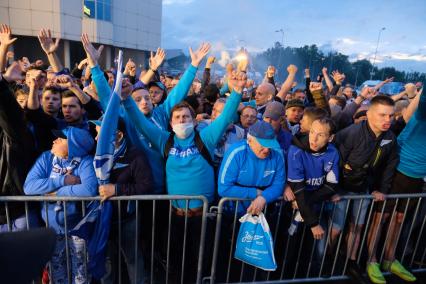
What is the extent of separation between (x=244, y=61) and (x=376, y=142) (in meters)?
2.50

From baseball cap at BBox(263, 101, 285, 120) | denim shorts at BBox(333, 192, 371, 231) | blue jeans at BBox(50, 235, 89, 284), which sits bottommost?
blue jeans at BBox(50, 235, 89, 284)

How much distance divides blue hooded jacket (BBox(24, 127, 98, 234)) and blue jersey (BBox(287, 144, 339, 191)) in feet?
6.94

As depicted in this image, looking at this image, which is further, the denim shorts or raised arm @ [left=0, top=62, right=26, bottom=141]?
the denim shorts

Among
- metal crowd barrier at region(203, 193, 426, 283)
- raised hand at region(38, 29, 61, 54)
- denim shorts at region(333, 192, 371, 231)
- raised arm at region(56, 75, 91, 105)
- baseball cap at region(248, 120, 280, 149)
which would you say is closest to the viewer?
baseball cap at region(248, 120, 280, 149)

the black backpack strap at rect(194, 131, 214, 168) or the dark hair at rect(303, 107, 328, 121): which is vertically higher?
the dark hair at rect(303, 107, 328, 121)

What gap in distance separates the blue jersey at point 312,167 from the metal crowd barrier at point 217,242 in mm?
337

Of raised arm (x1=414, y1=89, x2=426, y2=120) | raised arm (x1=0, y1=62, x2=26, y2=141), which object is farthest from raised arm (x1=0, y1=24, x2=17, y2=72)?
raised arm (x1=414, y1=89, x2=426, y2=120)

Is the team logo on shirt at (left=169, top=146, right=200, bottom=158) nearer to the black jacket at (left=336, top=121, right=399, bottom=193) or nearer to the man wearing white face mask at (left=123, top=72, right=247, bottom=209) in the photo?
the man wearing white face mask at (left=123, top=72, right=247, bottom=209)

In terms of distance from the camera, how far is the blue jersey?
3.26 metres

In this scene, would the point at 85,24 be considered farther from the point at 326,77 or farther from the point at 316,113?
the point at 316,113

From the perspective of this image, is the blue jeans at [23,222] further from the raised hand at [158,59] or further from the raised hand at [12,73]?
the raised hand at [158,59]

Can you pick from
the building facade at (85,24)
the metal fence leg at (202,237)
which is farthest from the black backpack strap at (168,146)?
the building facade at (85,24)

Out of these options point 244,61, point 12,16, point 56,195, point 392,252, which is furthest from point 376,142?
point 12,16

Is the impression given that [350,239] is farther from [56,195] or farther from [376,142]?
[56,195]
